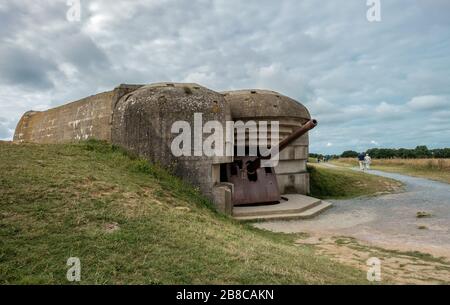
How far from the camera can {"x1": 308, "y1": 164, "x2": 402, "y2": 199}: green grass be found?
49.6 feet

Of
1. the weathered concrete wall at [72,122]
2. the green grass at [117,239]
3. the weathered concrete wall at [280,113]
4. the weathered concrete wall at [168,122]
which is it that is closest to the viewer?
the green grass at [117,239]

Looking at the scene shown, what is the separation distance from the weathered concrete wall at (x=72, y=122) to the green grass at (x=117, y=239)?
3991 mm

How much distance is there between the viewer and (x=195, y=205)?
759cm

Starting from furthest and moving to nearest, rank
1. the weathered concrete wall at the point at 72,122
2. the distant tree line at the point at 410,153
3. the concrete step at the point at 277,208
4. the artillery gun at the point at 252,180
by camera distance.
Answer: the distant tree line at the point at 410,153 → the weathered concrete wall at the point at 72,122 → the artillery gun at the point at 252,180 → the concrete step at the point at 277,208

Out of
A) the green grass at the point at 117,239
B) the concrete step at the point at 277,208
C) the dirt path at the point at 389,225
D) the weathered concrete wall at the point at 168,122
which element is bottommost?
the dirt path at the point at 389,225

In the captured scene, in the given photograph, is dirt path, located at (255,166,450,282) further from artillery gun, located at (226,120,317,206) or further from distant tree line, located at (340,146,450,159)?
distant tree line, located at (340,146,450,159)

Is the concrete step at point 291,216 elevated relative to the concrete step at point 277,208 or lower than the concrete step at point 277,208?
lower

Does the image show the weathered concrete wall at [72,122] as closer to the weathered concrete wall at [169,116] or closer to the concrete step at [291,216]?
the weathered concrete wall at [169,116]

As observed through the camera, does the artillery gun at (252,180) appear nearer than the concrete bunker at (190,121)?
No

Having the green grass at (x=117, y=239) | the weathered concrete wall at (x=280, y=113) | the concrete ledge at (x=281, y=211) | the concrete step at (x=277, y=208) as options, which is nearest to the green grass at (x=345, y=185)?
the weathered concrete wall at (x=280, y=113)

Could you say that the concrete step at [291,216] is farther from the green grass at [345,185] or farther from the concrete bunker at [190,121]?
the green grass at [345,185]

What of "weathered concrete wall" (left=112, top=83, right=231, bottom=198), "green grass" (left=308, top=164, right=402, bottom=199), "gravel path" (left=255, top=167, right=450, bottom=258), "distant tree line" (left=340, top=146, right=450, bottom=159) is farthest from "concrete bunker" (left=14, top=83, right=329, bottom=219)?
"distant tree line" (left=340, top=146, right=450, bottom=159)

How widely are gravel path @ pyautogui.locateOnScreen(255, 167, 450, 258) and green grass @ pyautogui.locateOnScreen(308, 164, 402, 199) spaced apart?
8.64 feet

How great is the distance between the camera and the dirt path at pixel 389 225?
6.29 metres
